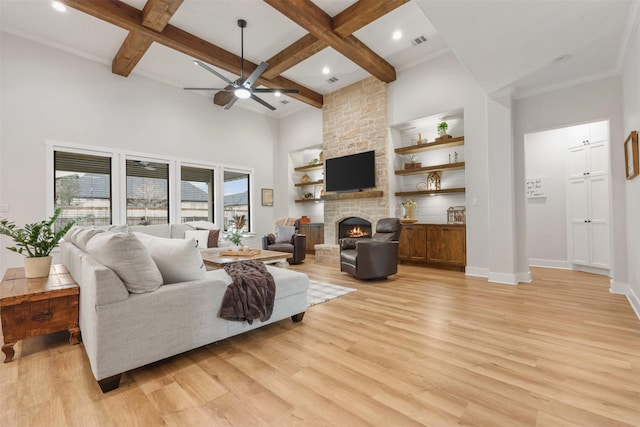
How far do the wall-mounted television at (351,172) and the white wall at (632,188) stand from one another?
3708mm

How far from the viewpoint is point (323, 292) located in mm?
3781

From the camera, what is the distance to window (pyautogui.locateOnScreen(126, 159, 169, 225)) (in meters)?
5.67

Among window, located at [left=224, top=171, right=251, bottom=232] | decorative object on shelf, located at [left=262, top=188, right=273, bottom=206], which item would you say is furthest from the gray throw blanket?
decorative object on shelf, located at [left=262, top=188, right=273, bottom=206]

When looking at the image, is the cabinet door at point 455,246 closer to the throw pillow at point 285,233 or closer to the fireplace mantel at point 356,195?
the fireplace mantel at point 356,195

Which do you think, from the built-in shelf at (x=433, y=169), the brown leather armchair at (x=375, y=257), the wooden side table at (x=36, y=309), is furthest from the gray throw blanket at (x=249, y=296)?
the built-in shelf at (x=433, y=169)

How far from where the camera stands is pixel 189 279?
211 cm

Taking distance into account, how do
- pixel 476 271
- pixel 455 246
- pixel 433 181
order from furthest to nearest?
pixel 433 181
pixel 455 246
pixel 476 271

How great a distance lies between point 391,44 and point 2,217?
6.84 metres

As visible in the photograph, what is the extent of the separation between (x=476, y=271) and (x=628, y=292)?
1.73 m

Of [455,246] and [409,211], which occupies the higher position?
[409,211]

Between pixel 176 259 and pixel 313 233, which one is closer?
pixel 176 259

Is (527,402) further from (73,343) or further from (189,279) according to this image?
(73,343)

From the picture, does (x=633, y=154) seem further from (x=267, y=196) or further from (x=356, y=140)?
(x=267, y=196)

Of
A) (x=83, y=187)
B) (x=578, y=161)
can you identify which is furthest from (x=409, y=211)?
(x=83, y=187)
